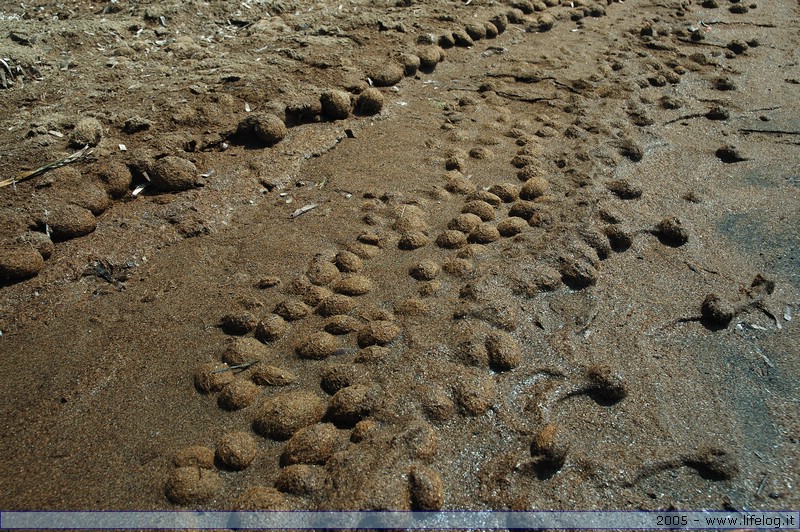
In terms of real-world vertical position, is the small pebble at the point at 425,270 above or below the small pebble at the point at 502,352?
above

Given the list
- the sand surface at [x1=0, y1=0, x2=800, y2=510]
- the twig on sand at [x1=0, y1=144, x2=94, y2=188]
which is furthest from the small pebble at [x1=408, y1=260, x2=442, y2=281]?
the twig on sand at [x1=0, y1=144, x2=94, y2=188]

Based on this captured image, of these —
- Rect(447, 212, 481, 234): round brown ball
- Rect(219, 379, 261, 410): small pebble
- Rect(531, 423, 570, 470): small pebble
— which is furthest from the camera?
Rect(447, 212, 481, 234): round brown ball

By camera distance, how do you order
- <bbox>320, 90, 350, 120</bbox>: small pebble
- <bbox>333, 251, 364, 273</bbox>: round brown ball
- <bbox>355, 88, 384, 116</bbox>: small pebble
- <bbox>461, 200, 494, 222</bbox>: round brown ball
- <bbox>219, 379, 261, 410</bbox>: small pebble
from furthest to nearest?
<bbox>355, 88, 384, 116</bbox>: small pebble → <bbox>320, 90, 350, 120</bbox>: small pebble → <bbox>461, 200, 494, 222</bbox>: round brown ball → <bbox>333, 251, 364, 273</bbox>: round brown ball → <bbox>219, 379, 261, 410</bbox>: small pebble

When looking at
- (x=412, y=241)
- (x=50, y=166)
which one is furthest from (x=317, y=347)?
(x=50, y=166)

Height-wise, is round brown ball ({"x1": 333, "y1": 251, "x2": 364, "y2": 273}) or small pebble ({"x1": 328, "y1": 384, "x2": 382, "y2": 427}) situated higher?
round brown ball ({"x1": 333, "y1": 251, "x2": 364, "y2": 273})

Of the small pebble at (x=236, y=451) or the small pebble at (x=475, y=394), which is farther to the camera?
the small pebble at (x=475, y=394)

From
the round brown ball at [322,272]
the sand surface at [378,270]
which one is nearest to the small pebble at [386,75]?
the sand surface at [378,270]

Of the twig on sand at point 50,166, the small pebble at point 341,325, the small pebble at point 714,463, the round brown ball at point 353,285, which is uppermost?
the twig on sand at point 50,166

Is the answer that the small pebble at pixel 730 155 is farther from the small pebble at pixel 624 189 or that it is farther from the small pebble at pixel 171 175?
the small pebble at pixel 171 175

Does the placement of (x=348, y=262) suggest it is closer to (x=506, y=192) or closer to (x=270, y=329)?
(x=270, y=329)

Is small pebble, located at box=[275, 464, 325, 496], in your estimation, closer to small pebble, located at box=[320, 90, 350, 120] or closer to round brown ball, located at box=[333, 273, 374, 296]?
round brown ball, located at box=[333, 273, 374, 296]

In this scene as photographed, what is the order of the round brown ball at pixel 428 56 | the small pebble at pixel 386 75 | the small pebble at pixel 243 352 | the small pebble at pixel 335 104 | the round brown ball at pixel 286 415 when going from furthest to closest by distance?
the round brown ball at pixel 428 56 → the small pebble at pixel 386 75 → the small pebble at pixel 335 104 → the small pebble at pixel 243 352 → the round brown ball at pixel 286 415

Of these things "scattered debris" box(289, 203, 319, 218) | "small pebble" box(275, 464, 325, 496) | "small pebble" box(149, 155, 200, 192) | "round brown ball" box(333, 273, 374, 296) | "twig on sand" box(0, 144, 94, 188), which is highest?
"twig on sand" box(0, 144, 94, 188)

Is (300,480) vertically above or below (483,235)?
below
